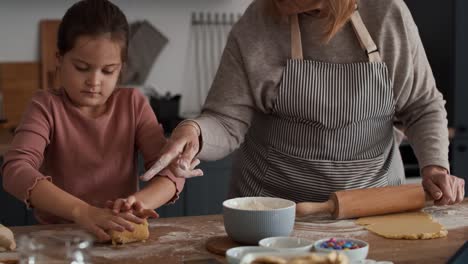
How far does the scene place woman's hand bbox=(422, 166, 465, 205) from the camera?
1.60 metres

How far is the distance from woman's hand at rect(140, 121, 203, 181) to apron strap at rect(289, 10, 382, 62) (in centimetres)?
32

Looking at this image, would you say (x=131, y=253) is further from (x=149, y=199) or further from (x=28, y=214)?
(x=28, y=214)

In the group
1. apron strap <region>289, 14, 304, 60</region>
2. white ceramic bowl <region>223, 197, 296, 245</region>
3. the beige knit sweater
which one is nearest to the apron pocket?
the beige knit sweater

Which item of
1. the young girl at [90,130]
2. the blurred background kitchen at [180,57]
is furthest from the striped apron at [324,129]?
A: the blurred background kitchen at [180,57]

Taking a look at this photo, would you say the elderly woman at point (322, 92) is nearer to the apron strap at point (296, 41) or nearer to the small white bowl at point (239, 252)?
the apron strap at point (296, 41)

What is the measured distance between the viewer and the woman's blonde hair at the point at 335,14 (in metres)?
1.69

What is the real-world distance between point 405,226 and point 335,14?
1.70 ft

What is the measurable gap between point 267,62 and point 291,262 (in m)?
0.82

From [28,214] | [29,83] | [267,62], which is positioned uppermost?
[267,62]

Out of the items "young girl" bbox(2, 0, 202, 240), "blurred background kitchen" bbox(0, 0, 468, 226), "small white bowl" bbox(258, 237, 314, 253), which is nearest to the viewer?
"small white bowl" bbox(258, 237, 314, 253)

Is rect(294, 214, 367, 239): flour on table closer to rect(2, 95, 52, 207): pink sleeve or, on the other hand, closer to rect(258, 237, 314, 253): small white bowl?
rect(258, 237, 314, 253): small white bowl

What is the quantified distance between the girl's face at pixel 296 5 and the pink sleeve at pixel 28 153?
1.91 ft

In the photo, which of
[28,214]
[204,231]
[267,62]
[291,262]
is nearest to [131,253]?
[204,231]

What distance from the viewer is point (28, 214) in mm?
2969
